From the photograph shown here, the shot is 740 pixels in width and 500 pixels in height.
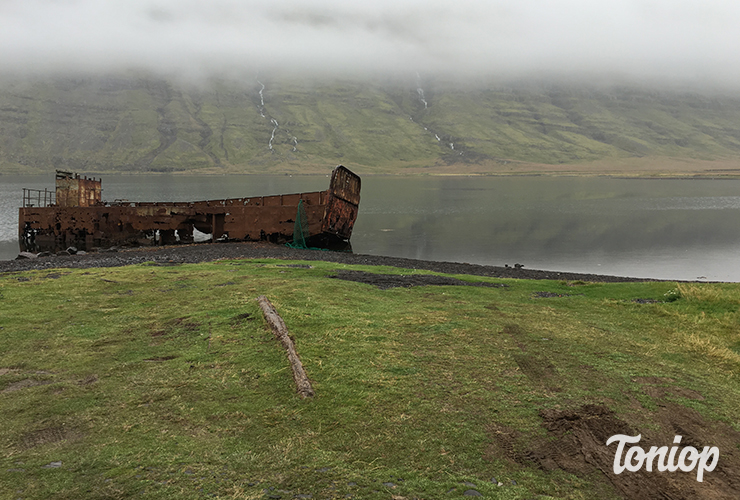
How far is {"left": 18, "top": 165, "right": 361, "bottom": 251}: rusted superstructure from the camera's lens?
40969mm

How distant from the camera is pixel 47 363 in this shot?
1066 centimetres

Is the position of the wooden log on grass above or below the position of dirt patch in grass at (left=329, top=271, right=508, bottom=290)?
above

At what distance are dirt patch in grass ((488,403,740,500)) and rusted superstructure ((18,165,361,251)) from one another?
33313 millimetres

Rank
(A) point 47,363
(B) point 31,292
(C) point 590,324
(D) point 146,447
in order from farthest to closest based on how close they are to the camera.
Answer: (B) point 31,292, (C) point 590,324, (A) point 47,363, (D) point 146,447

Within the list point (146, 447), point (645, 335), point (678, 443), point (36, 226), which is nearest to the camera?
point (146, 447)

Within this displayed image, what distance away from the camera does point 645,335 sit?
1427 cm

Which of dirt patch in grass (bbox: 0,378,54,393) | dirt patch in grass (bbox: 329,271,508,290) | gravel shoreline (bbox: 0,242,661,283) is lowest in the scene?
gravel shoreline (bbox: 0,242,661,283)

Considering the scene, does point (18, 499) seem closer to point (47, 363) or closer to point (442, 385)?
point (47, 363)

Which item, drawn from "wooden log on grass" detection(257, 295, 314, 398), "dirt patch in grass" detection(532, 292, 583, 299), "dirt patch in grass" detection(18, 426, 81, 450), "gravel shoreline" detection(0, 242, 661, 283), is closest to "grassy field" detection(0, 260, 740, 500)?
"dirt patch in grass" detection(18, 426, 81, 450)

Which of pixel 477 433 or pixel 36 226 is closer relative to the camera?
pixel 477 433

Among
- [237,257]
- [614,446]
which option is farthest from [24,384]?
[237,257]

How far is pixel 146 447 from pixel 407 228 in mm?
62305

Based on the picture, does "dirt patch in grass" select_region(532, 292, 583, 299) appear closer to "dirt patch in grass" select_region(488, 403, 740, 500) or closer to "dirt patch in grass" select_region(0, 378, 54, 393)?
"dirt patch in grass" select_region(488, 403, 740, 500)

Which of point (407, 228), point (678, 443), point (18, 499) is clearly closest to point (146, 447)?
point (18, 499)
